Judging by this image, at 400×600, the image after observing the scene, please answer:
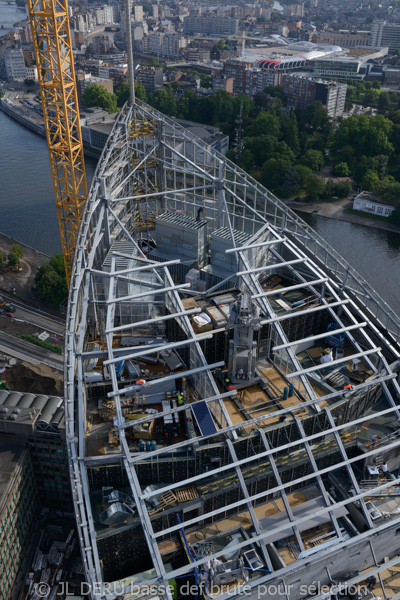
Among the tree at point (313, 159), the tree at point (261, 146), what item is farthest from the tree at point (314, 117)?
the tree at point (261, 146)

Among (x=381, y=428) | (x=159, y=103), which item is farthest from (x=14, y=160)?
(x=381, y=428)

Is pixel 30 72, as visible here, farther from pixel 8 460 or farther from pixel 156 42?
pixel 8 460

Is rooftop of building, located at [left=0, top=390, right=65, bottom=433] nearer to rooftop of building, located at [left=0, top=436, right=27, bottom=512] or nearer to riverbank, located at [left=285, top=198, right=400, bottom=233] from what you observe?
rooftop of building, located at [left=0, top=436, right=27, bottom=512]

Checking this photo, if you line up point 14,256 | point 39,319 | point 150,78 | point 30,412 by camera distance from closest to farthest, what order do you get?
point 30,412
point 39,319
point 14,256
point 150,78

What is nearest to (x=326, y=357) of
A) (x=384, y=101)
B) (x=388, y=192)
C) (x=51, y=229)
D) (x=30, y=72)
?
(x=51, y=229)

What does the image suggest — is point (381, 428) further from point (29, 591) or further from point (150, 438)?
point (29, 591)

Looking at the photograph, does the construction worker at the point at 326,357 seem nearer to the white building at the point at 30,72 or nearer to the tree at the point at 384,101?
the tree at the point at 384,101
